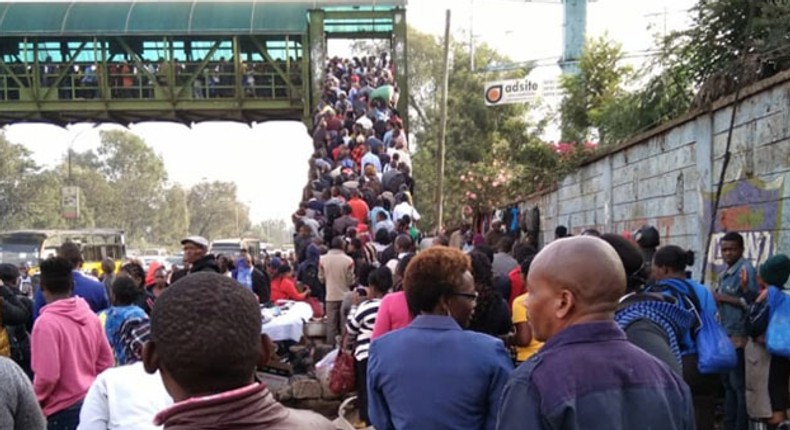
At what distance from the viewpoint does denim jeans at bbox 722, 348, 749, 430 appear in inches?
228

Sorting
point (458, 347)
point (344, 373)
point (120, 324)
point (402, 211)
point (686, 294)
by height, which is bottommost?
point (344, 373)

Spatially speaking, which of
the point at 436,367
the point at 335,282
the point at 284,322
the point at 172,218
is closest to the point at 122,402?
the point at 436,367

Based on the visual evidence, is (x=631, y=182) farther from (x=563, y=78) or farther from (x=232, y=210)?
(x=232, y=210)

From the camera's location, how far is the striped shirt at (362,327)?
5.64 metres

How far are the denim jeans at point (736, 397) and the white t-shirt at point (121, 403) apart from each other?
4.22m

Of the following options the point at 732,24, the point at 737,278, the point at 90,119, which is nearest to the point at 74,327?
the point at 737,278

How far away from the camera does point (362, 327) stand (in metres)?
5.77

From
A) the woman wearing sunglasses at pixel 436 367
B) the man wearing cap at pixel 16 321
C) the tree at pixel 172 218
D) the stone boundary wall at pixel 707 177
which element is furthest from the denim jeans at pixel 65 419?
the tree at pixel 172 218

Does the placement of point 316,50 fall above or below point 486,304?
above

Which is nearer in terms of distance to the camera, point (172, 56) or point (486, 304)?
point (486, 304)

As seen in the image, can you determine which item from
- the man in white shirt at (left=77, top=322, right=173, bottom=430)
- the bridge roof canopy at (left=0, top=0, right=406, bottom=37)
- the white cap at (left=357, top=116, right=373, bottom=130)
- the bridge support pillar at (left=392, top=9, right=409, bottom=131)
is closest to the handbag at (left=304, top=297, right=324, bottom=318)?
the white cap at (left=357, top=116, right=373, bottom=130)

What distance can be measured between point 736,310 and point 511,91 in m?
17.7

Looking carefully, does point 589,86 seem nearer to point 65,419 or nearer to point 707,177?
point 707,177

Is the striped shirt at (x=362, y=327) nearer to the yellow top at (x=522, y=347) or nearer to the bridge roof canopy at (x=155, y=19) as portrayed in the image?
the yellow top at (x=522, y=347)
